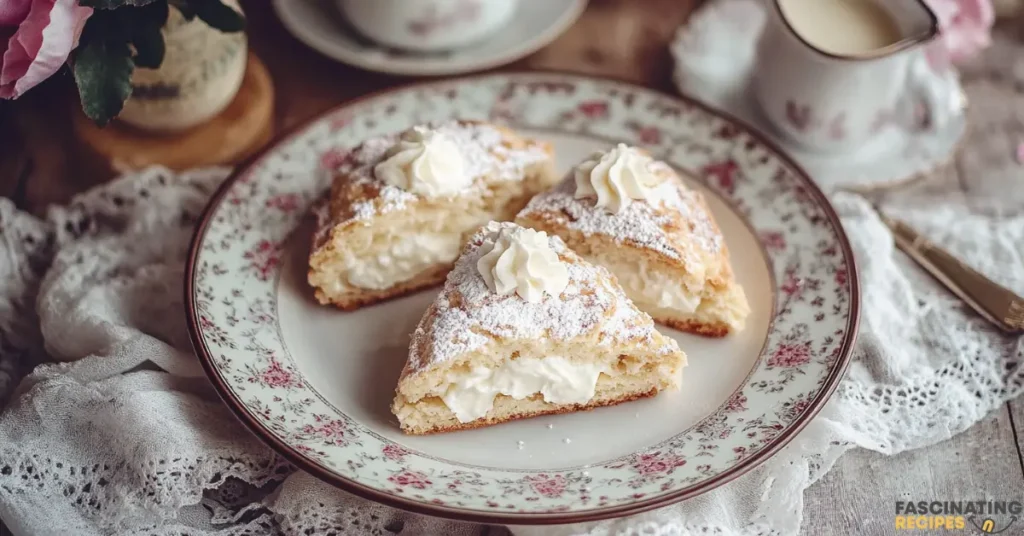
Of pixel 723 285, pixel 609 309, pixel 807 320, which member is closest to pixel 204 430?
pixel 609 309

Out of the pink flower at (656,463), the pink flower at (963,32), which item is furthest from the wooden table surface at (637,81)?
the pink flower at (963,32)

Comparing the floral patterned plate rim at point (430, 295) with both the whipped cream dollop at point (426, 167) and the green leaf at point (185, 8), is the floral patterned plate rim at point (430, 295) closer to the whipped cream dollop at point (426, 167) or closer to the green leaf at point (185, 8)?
the whipped cream dollop at point (426, 167)

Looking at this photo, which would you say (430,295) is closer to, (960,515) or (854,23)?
(960,515)

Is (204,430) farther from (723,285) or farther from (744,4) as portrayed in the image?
(744,4)

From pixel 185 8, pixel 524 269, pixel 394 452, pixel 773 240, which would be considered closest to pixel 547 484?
pixel 394 452

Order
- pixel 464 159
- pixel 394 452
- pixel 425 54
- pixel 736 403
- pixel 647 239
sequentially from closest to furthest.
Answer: pixel 394 452
pixel 736 403
pixel 647 239
pixel 464 159
pixel 425 54

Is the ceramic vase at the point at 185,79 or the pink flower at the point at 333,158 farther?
the pink flower at the point at 333,158

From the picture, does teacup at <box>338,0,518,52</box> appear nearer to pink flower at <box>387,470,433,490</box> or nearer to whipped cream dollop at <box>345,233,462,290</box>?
whipped cream dollop at <box>345,233,462,290</box>
